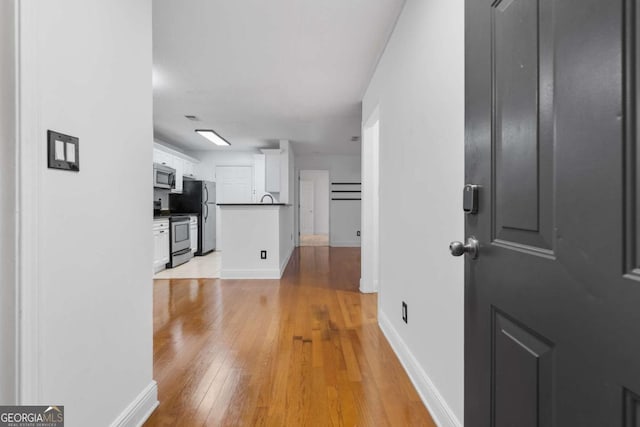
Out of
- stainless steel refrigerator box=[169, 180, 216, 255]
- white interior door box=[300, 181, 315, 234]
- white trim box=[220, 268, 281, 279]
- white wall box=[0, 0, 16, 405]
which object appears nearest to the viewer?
white wall box=[0, 0, 16, 405]

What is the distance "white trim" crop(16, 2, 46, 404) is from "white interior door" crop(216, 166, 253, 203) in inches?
258

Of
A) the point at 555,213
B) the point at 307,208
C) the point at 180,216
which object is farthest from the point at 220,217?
the point at 555,213

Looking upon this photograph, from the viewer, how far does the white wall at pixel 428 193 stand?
134cm

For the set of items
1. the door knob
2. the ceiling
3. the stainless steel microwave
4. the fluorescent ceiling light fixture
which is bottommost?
the door knob

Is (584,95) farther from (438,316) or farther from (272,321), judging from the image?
(272,321)

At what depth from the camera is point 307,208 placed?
1148cm

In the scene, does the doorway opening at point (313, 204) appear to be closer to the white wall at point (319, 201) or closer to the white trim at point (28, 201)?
the white wall at point (319, 201)

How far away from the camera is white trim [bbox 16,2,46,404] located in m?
0.88

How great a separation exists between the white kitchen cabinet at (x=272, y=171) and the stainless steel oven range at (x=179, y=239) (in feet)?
5.33

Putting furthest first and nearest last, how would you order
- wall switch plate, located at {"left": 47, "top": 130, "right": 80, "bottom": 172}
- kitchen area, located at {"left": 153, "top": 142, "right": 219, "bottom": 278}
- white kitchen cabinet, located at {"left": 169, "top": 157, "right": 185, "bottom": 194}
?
white kitchen cabinet, located at {"left": 169, "top": 157, "right": 185, "bottom": 194}
kitchen area, located at {"left": 153, "top": 142, "right": 219, "bottom": 278}
wall switch plate, located at {"left": 47, "top": 130, "right": 80, "bottom": 172}

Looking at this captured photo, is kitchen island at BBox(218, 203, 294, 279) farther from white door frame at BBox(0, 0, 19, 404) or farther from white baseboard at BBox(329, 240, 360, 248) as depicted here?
white door frame at BBox(0, 0, 19, 404)

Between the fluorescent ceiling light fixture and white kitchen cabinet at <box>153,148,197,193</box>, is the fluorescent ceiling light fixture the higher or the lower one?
the higher one

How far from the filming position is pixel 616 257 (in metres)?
0.48

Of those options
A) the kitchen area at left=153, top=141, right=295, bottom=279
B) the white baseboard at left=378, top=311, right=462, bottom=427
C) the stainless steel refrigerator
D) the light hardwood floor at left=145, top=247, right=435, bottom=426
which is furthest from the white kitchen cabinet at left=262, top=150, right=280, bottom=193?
the white baseboard at left=378, top=311, right=462, bottom=427
